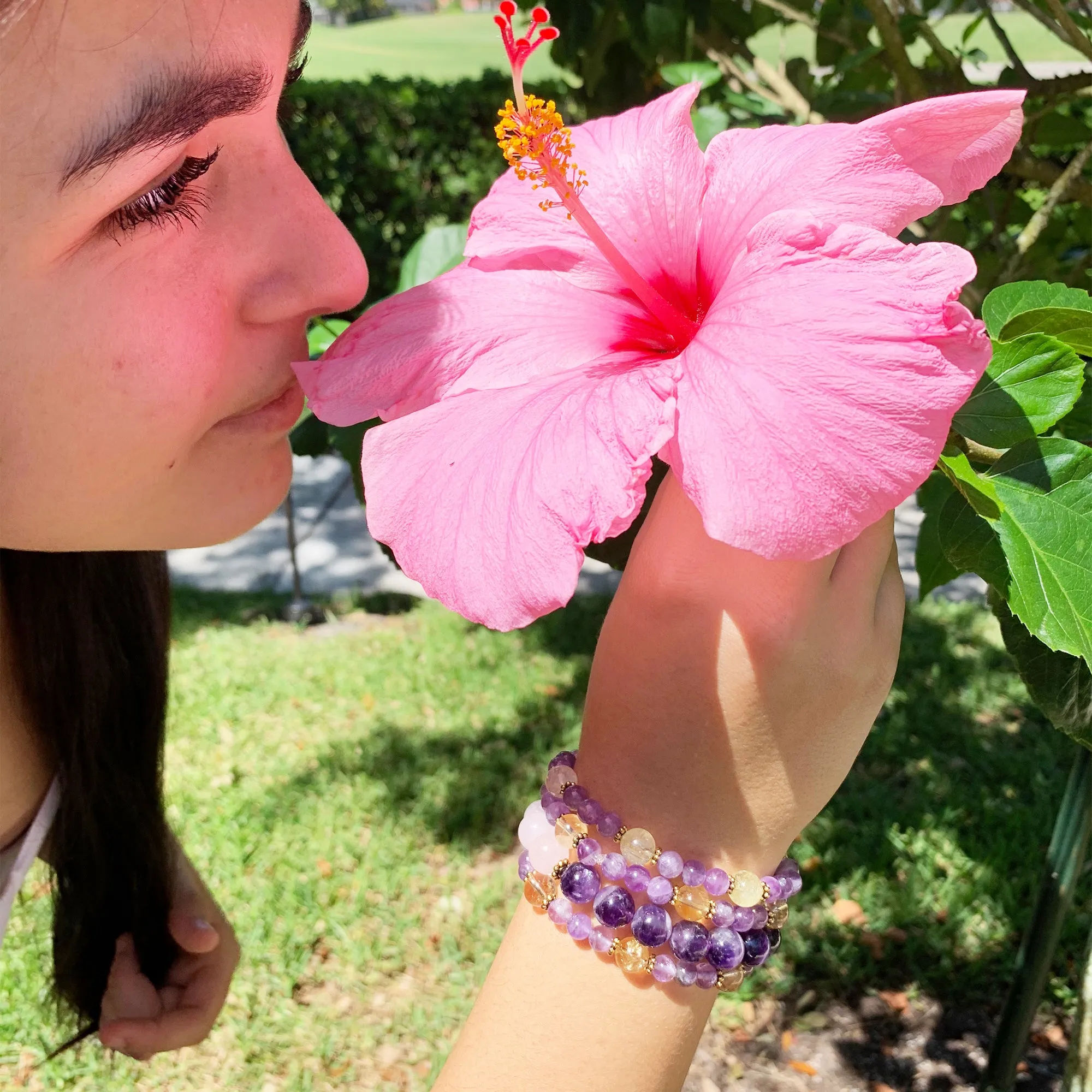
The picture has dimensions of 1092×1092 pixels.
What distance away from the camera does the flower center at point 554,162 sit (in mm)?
1014

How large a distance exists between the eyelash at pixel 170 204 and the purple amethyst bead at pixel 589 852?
2.24 feet

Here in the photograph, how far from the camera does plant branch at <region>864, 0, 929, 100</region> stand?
1.82 metres

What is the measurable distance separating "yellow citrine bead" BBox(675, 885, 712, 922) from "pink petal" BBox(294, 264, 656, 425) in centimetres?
49

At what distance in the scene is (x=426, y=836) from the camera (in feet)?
10.7

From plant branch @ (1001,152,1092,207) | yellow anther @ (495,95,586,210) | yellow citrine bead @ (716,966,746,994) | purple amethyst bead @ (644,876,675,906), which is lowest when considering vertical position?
yellow citrine bead @ (716,966,746,994)

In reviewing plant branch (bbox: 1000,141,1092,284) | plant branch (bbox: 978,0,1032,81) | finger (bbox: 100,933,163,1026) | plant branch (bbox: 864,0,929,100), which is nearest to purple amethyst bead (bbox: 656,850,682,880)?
plant branch (bbox: 1000,141,1092,284)

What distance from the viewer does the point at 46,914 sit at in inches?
116

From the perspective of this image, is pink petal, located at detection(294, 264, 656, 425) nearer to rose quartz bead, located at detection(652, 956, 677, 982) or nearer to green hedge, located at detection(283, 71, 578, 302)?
rose quartz bead, located at detection(652, 956, 677, 982)

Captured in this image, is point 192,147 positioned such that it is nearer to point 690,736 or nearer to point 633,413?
point 633,413

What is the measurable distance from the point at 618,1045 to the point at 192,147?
35.6 inches

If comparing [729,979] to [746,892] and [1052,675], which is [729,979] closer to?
[746,892]

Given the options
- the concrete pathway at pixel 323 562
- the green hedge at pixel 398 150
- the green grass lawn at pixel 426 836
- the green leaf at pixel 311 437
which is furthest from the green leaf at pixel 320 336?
the green hedge at pixel 398 150

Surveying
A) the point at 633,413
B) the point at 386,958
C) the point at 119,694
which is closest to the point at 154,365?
the point at 633,413

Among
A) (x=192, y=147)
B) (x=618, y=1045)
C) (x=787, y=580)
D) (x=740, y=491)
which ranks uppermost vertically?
(x=192, y=147)
